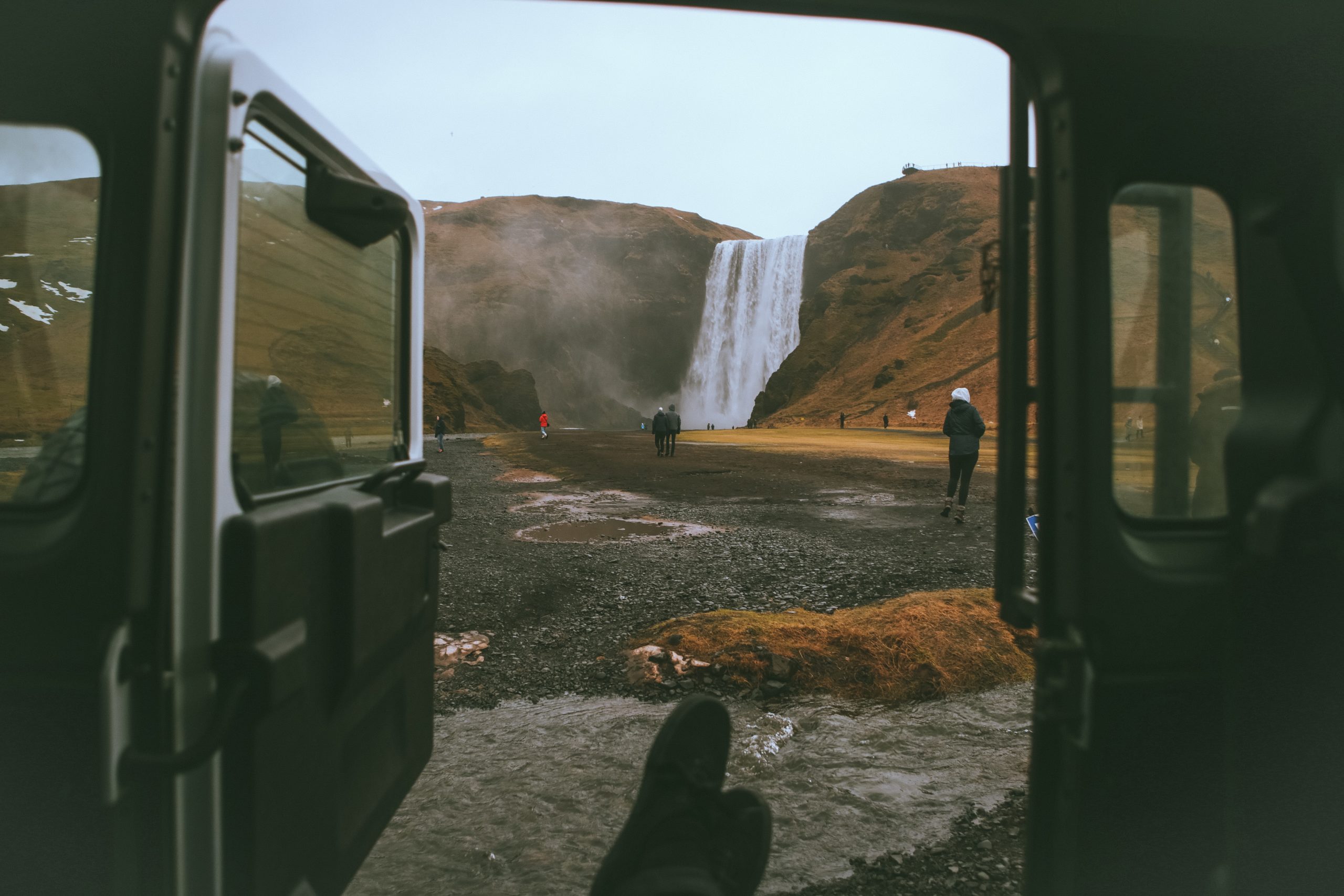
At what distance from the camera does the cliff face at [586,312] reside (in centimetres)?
9612

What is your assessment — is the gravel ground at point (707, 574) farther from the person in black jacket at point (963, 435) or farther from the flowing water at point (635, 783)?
the person in black jacket at point (963, 435)

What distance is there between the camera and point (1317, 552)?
142 centimetres

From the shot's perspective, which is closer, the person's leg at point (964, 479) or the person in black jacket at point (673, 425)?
the person's leg at point (964, 479)

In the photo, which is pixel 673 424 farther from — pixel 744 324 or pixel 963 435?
pixel 744 324

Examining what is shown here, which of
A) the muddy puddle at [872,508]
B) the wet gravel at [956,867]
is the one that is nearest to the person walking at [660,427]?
the muddy puddle at [872,508]

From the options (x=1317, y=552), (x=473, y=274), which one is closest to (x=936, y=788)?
(x=1317, y=552)

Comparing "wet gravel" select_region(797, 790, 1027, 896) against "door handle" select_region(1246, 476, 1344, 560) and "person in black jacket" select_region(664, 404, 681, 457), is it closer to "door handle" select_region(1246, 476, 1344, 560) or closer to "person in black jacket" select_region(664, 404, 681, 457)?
"door handle" select_region(1246, 476, 1344, 560)

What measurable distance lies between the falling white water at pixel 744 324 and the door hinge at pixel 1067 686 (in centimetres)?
7381

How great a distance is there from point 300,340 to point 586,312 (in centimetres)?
9884

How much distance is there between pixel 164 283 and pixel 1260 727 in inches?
83.4

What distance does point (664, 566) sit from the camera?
8.17 metres

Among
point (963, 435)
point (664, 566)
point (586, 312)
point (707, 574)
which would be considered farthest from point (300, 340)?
point (586, 312)

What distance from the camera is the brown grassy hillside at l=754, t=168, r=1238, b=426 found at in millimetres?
59000

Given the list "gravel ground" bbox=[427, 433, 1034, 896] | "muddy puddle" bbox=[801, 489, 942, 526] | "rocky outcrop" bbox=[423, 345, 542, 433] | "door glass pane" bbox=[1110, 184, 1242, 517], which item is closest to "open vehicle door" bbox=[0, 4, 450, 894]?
"door glass pane" bbox=[1110, 184, 1242, 517]
